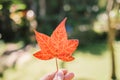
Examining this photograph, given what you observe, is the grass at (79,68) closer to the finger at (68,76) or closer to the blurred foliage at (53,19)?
the blurred foliage at (53,19)

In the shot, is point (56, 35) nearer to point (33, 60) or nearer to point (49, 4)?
point (33, 60)

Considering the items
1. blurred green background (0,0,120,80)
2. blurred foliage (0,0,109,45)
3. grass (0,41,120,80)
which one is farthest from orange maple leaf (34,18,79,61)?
blurred foliage (0,0,109,45)

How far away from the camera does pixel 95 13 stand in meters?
13.9

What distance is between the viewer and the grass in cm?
592

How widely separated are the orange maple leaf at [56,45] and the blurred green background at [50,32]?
0.68m

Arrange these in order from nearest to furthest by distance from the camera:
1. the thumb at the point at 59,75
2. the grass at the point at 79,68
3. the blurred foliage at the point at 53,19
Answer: the thumb at the point at 59,75 → the grass at the point at 79,68 → the blurred foliage at the point at 53,19

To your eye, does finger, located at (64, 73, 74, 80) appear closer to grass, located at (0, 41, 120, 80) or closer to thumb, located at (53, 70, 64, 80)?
thumb, located at (53, 70, 64, 80)

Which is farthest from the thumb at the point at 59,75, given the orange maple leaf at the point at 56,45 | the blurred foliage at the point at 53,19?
the blurred foliage at the point at 53,19

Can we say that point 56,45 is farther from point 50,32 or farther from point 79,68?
point 50,32

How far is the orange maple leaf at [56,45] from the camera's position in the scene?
1.48m

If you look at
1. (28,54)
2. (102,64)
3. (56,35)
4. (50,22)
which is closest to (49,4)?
(50,22)

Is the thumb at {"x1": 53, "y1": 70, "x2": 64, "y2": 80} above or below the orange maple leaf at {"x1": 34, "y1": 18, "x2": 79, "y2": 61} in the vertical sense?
below

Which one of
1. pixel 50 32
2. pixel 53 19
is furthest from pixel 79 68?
pixel 53 19

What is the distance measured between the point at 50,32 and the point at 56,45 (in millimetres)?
9474
